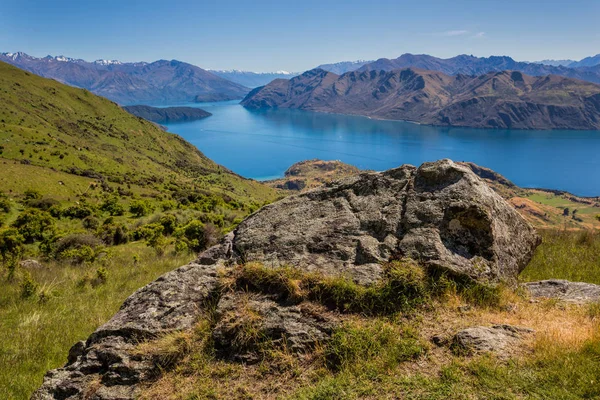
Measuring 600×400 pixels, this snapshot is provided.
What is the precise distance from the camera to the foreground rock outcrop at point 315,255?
17.6 ft

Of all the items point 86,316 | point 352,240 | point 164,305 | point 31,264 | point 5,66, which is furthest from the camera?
point 5,66

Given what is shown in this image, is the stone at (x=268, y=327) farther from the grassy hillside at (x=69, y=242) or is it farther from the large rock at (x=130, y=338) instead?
the grassy hillside at (x=69, y=242)

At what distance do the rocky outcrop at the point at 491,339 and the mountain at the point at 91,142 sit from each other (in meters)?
78.7

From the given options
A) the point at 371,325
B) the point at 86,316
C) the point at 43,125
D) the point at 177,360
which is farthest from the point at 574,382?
the point at 43,125

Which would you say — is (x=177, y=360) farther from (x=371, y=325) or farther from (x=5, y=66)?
(x=5, y=66)

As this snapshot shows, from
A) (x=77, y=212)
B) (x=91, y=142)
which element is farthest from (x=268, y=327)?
(x=91, y=142)

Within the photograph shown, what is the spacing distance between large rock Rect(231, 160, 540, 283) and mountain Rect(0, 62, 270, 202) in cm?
7491

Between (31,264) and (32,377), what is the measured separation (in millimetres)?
11980

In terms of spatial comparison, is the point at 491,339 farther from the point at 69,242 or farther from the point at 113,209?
the point at 113,209

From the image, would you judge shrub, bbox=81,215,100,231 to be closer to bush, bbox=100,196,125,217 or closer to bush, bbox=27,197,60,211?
bush, bbox=100,196,125,217

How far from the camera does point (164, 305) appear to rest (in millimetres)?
6172

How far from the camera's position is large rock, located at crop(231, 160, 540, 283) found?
623cm

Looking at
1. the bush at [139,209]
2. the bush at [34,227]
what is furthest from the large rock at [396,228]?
the bush at [139,209]

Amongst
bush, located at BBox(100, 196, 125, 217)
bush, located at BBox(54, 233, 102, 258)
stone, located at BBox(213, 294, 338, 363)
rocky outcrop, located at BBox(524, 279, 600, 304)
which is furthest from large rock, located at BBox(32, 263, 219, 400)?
bush, located at BBox(100, 196, 125, 217)
